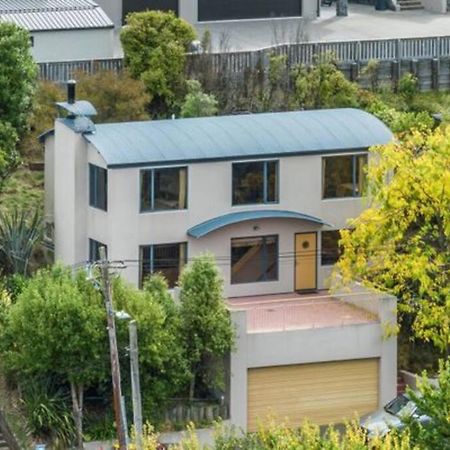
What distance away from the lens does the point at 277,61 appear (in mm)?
77375

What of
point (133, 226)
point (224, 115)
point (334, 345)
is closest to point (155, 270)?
point (133, 226)

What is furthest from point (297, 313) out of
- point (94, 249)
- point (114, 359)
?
point (114, 359)

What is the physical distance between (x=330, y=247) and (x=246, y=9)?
2375 cm

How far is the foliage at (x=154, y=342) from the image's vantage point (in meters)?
60.4

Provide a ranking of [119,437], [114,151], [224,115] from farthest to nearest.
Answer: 1. [224,115]
2. [114,151]
3. [119,437]

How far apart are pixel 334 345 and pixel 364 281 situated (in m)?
1.92

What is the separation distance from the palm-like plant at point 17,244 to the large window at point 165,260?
10.9 feet

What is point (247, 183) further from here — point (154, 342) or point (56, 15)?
point (56, 15)


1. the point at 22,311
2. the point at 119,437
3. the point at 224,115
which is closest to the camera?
the point at 119,437

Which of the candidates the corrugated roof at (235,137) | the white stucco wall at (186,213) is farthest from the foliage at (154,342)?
the corrugated roof at (235,137)

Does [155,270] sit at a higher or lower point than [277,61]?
lower

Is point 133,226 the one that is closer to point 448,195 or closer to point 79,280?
point 79,280

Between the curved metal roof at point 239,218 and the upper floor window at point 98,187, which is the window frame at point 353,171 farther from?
the upper floor window at point 98,187

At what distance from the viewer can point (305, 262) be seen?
220ft
